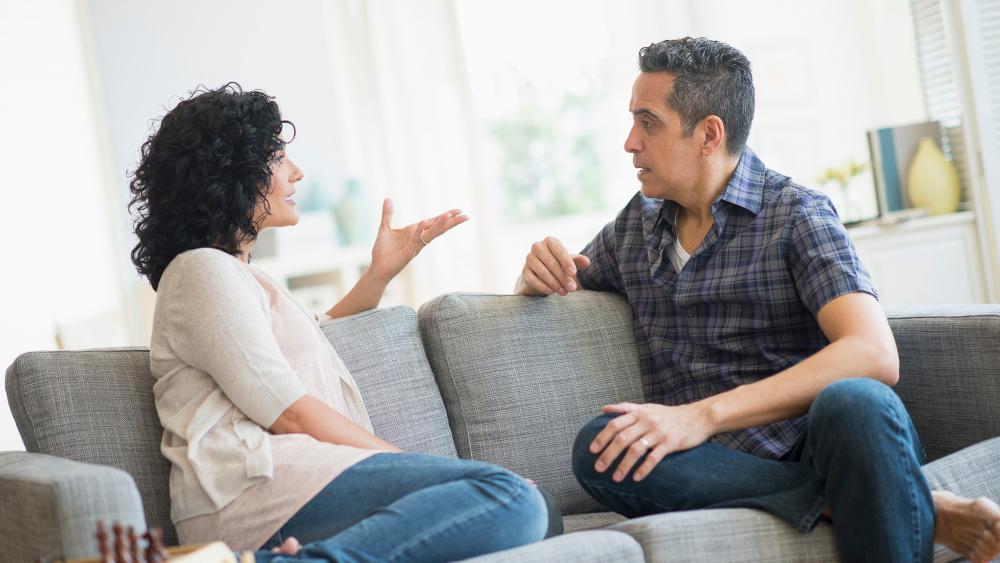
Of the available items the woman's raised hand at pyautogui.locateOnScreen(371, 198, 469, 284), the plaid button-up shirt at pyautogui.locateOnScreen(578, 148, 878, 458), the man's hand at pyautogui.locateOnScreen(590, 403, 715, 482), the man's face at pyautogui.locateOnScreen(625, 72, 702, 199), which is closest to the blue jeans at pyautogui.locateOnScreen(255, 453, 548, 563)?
the man's hand at pyautogui.locateOnScreen(590, 403, 715, 482)

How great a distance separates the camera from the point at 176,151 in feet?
5.87

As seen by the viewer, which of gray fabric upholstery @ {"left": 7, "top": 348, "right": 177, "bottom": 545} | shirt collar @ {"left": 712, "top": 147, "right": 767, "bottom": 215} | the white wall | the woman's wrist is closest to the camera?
gray fabric upholstery @ {"left": 7, "top": 348, "right": 177, "bottom": 545}

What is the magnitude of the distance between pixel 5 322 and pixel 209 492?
1.74 meters

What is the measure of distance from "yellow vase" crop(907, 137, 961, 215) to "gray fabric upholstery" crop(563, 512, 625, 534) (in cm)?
256

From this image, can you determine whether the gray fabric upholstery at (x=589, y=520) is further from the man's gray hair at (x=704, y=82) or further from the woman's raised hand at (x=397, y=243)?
the man's gray hair at (x=704, y=82)

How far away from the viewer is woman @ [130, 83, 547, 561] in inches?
60.5

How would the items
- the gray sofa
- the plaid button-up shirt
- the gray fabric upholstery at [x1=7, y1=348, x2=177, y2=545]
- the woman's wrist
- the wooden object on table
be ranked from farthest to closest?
the woman's wrist → the plaid button-up shirt → the gray fabric upholstery at [x1=7, y1=348, x2=177, y2=545] → the gray sofa → the wooden object on table

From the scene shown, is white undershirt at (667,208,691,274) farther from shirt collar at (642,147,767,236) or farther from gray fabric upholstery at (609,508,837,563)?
gray fabric upholstery at (609,508,837,563)

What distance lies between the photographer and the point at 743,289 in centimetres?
192

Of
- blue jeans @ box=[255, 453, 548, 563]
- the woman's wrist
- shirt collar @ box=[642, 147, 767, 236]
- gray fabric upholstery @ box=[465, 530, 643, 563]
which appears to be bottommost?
gray fabric upholstery @ box=[465, 530, 643, 563]

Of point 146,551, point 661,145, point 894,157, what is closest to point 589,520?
point 661,145

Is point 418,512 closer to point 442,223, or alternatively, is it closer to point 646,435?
point 646,435

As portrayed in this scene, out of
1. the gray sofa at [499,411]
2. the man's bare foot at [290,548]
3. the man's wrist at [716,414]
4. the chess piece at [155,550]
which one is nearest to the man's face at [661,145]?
the gray sofa at [499,411]

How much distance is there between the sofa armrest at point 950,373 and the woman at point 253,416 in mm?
808
